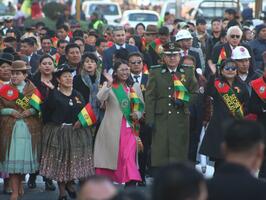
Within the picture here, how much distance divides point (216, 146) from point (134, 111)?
1.01 m

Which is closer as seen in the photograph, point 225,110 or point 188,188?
point 188,188

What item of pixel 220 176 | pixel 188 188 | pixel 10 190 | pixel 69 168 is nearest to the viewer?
pixel 188 188

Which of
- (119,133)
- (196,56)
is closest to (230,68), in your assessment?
(119,133)

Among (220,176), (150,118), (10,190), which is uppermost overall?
(220,176)

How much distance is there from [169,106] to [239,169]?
23.0ft

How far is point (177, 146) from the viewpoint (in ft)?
41.8

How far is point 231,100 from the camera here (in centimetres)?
1237

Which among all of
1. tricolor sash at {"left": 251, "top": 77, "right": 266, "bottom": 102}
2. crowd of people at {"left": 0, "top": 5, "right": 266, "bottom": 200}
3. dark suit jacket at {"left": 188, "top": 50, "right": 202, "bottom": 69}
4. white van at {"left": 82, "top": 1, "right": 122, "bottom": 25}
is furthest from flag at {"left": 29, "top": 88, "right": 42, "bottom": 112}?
white van at {"left": 82, "top": 1, "right": 122, "bottom": 25}

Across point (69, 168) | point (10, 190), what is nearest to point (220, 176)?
point (69, 168)

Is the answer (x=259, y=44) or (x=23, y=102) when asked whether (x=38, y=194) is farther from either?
(x=259, y=44)

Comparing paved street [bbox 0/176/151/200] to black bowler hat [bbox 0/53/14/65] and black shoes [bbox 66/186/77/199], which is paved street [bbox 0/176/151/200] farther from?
black bowler hat [bbox 0/53/14/65]

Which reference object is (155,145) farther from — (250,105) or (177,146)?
(250,105)

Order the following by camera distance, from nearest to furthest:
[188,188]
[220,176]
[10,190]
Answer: [188,188] → [220,176] → [10,190]

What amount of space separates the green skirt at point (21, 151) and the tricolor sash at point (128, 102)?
1104 mm
